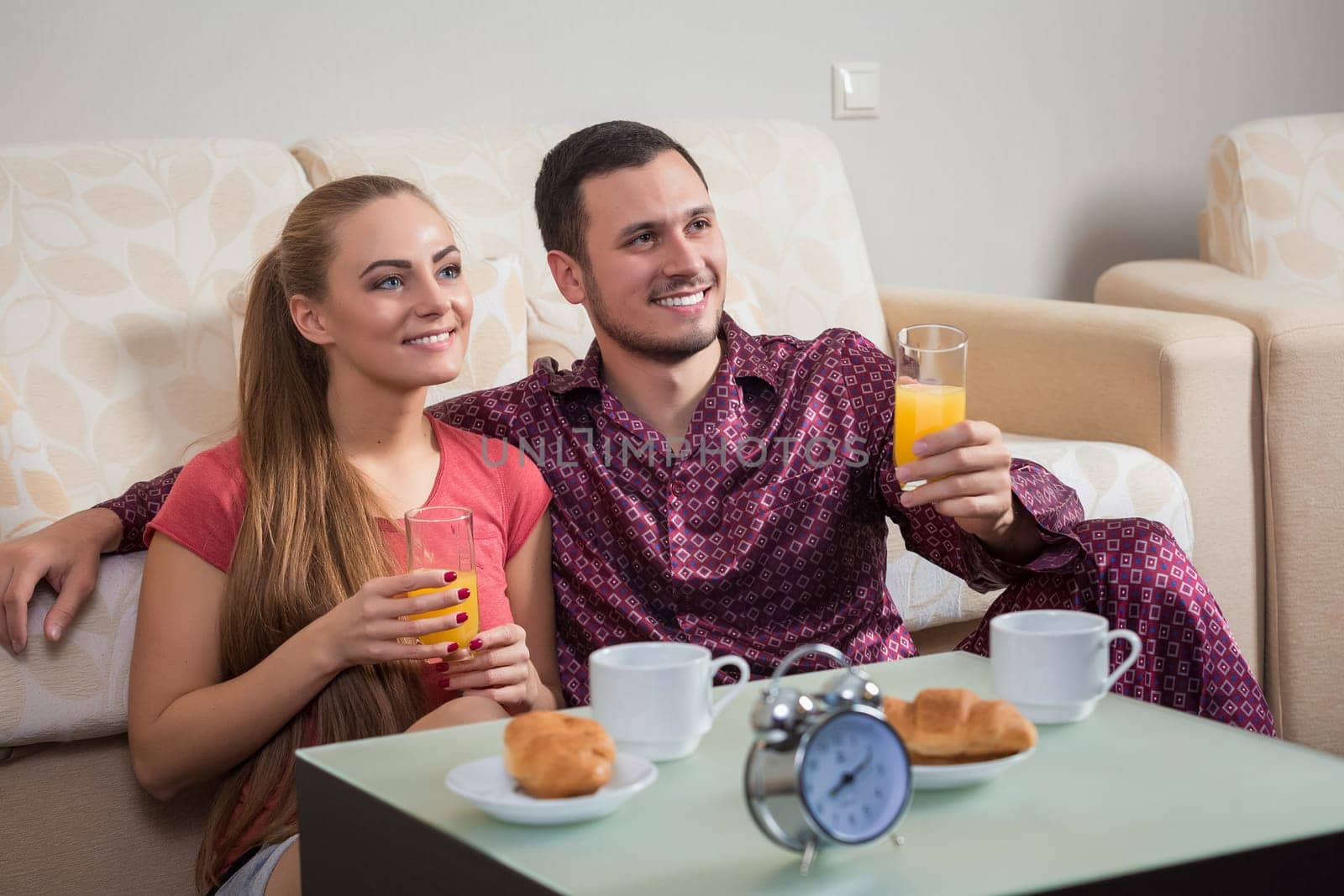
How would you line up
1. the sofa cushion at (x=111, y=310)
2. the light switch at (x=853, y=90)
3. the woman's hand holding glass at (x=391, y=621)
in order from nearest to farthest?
the woman's hand holding glass at (x=391, y=621) → the sofa cushion at (x=111, y=310) → the light switch at (x=853, y=90)

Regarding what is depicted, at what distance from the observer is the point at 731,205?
8.08ft

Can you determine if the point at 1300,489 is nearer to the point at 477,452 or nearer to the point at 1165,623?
the point at 1165,623

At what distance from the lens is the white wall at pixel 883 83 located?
2.29 meters

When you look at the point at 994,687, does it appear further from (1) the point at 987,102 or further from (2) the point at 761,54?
(1) the point at 987,102

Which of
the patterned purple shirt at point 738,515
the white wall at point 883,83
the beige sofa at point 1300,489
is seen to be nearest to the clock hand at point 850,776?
the patterned purple shirt at point 738,515

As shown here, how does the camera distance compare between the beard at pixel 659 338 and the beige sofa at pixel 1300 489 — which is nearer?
the beard at pixel 659 338

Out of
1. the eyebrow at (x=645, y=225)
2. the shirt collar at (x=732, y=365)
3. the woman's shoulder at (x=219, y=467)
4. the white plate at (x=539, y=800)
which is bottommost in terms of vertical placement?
the white plate at (x=539, y=800)

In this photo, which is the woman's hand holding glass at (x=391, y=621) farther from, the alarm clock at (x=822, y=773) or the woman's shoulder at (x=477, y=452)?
the alarm clock at (x=822, y=773)

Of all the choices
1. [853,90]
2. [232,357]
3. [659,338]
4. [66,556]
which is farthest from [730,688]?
[853,90]

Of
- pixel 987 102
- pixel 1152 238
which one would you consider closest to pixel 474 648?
pixel 987 102

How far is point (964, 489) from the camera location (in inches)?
53.7

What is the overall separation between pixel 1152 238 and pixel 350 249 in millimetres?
2446

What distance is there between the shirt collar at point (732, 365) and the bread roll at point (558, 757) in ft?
2.59

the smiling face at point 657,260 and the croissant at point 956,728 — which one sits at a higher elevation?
the smiling face at point 657,260
